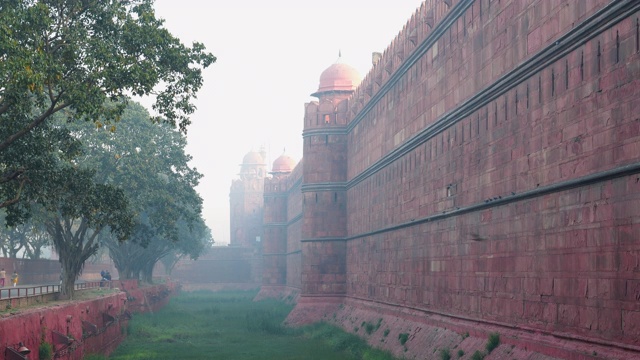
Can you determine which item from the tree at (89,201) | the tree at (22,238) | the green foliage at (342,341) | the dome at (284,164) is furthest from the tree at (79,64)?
the dome at (284,164)

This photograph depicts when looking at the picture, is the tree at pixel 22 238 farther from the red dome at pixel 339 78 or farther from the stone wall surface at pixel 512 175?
the stone wall surface at pixel 512 175

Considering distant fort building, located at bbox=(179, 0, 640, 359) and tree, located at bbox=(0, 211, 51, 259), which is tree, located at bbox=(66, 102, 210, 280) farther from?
tree, located at bbox=(0, 211, 51, 259)

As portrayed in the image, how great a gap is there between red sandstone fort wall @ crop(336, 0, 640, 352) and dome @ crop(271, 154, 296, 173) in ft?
131

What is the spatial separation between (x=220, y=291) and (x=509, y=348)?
6617 cm

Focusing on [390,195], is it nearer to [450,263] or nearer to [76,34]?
[450,263]

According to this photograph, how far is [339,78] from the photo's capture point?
125ft

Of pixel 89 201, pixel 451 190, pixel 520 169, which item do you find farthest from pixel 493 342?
pixel 89 201

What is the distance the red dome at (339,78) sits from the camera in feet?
124

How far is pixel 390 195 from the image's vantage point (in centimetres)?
2686

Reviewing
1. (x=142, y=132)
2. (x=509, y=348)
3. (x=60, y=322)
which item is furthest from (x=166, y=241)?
(x=509, y=348)

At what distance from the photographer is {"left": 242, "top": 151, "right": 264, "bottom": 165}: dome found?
11075 cm

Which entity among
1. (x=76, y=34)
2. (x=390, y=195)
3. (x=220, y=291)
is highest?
(x=76, y=34)

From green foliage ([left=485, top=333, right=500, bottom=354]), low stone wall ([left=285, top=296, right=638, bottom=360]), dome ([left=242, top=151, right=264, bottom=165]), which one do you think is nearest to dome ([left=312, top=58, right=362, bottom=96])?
low stone wall ([left=285, top=296, right=638, bottom=360])

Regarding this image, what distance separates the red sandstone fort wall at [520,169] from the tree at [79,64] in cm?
584
